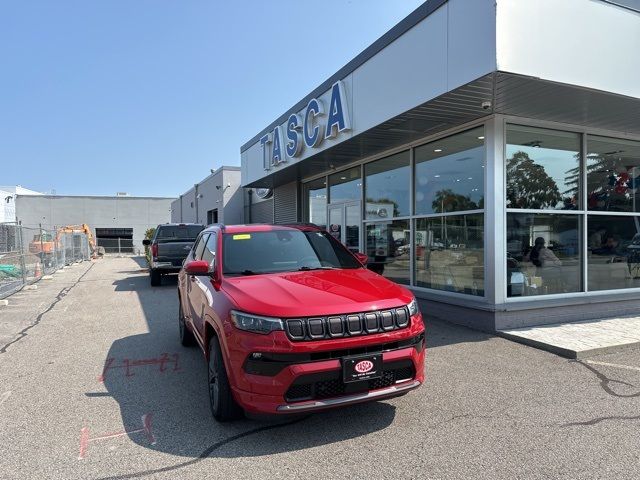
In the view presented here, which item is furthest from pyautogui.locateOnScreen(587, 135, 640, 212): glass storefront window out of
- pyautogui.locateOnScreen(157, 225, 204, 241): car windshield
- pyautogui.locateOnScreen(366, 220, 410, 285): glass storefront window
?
pyautogui.locateOnScreen(157, 225, 204, 241): car windshield

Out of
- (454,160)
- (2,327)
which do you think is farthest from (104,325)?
(454,160)

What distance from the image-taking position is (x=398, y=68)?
7.61 meters

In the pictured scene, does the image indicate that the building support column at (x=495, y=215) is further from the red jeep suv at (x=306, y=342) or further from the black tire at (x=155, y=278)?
the black tire at (x=155, y=278)

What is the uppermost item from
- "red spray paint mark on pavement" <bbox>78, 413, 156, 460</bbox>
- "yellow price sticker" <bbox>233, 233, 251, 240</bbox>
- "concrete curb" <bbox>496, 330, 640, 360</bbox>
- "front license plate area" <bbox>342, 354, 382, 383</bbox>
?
"yellow price sticker" <bbox>233, 233, 251, 240</bbox>

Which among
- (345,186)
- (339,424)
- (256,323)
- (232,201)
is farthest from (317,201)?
(256,323)

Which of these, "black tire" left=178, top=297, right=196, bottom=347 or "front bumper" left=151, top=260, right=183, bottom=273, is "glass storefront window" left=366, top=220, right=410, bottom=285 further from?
"front bumper" left=151, top=260, right=183, bottom=273

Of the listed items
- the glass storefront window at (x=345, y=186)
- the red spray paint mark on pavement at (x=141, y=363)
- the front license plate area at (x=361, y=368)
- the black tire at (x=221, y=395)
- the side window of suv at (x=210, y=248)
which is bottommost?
the red spray paint mark on pavement at (x=141, y=363)

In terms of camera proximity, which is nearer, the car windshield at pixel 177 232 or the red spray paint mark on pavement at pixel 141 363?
the red spray paint mark on pavement at pixel 141 363

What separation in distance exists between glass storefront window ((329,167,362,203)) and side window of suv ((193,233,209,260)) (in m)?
6.59

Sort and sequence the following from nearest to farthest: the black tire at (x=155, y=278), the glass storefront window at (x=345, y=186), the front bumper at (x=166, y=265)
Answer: the glass storefront window at (x=345, y=186)
the front bumper at (x=166, y=265)
the black tire at (x=155, y=278)

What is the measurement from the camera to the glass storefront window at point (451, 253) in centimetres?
811

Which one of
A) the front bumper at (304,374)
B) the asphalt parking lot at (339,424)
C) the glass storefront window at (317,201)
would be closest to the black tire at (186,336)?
the asphalt parking lot at (339,424)

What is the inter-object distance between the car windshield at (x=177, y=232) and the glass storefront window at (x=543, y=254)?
10884 millimetres

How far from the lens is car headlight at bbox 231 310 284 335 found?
3545 millimetres
